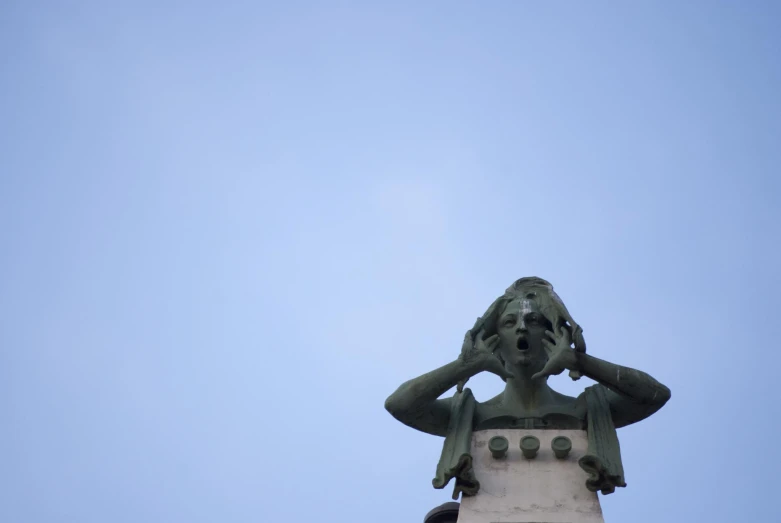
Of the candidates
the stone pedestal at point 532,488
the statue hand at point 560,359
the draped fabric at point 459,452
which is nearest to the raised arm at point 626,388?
the statue hand at point 560,359

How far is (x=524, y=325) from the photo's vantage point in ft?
39.1

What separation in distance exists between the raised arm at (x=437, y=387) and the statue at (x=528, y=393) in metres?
0.01

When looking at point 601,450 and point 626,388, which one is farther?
point 626,388

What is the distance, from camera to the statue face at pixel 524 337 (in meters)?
11.9

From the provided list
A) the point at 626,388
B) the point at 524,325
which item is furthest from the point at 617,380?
the point at 524,325

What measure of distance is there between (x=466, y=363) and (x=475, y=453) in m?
0.99

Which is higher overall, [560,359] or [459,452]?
Result: [560,359]

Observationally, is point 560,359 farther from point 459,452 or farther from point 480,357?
point 459,452

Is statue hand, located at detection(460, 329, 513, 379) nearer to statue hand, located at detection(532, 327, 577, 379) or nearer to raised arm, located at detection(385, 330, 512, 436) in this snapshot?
raised arm, located at detection(385, 330, 512, 436)

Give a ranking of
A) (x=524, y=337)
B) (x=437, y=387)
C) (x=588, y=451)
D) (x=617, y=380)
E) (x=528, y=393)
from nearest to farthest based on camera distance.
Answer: (x=588, y=451)
(x=617, y=380)
(x=437, y=387)
(x=524, y=337)
(x=528, y=393)

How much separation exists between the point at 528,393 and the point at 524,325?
795 mm

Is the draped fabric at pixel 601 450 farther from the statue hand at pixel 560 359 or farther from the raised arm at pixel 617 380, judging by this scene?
the statue hand at pixel 560 359

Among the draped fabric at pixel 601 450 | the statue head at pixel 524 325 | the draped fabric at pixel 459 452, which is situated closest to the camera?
the draped fabric at pixel 601 450

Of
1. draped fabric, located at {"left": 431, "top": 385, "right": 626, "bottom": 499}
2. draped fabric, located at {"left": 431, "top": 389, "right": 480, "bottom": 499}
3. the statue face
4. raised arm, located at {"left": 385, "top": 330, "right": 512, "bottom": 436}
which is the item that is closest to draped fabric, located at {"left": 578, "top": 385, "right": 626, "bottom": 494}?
draped fabric, located at {"left": 431, "top": 385, "right": 626, "bottom": 499}
